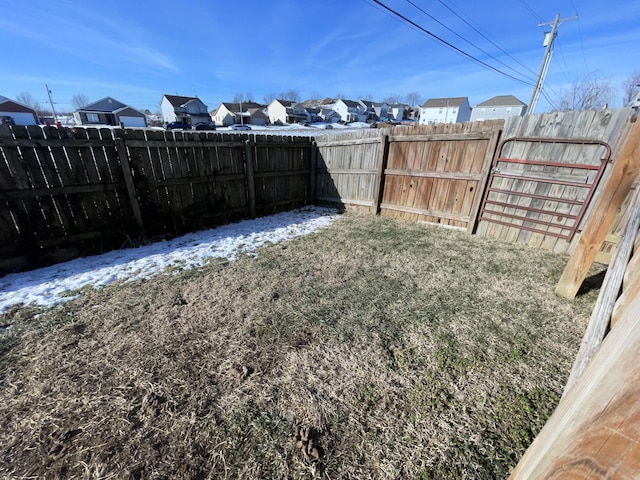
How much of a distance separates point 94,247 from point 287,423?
4372 mm

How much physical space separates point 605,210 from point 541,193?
5.95 ft

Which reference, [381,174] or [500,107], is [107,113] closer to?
[381,174]

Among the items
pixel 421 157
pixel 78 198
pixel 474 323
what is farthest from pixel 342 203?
pixel 78 198

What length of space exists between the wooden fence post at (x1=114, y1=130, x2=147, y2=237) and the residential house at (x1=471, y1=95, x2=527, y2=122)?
179 feet

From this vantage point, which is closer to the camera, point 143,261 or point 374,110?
point 143,261

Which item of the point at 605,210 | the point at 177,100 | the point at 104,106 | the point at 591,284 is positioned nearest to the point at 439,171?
the point at 605,210

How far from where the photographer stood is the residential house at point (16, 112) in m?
35.5

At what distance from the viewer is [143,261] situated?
152 inches

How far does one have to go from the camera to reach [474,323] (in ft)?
8.57

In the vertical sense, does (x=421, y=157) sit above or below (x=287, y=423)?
above

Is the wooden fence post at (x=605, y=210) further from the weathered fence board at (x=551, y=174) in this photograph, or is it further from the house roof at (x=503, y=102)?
the house roof at (x=503, y=102)

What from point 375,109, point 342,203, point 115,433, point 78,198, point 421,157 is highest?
point 375,109

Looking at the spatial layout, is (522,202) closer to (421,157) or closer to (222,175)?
(421,157)

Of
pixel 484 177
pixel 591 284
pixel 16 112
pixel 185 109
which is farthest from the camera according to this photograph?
pixel 185 109
